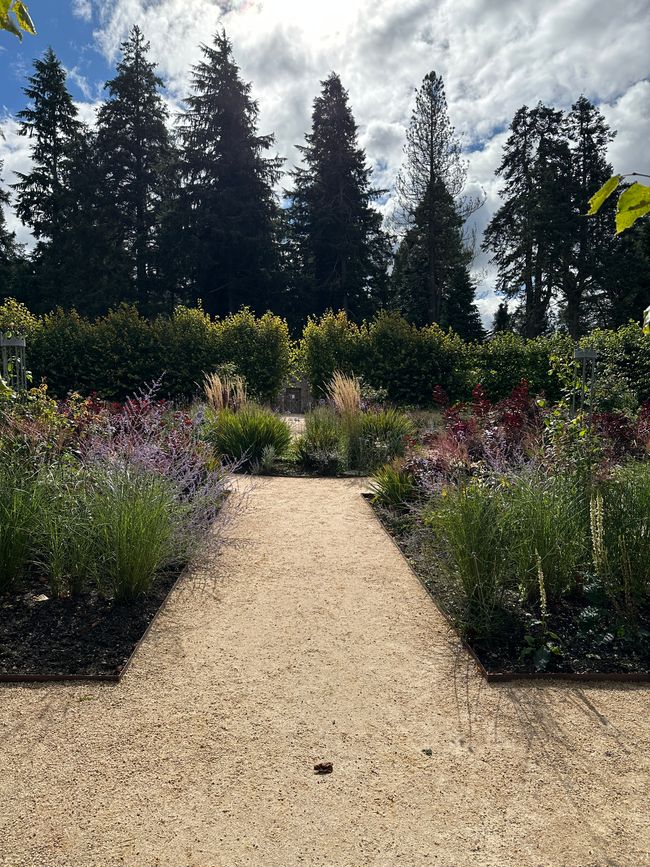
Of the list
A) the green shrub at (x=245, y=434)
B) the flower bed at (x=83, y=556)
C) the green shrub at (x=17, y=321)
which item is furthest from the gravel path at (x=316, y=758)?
the green shrub at (x=17, y=321)

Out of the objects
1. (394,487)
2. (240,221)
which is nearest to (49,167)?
(240,221)

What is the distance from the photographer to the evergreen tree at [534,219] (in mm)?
25312

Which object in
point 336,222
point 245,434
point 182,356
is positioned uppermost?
point 336,222

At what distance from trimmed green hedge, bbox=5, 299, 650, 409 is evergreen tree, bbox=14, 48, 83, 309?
13.6 metres

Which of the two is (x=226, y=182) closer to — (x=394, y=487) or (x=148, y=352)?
(x=148, y=352)

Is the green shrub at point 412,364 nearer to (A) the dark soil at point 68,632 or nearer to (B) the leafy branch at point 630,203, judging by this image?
(A) the dark soil at point 68,632

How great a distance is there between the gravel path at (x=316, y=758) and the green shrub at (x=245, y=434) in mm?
4296

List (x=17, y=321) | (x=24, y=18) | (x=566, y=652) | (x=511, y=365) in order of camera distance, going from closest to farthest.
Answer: (x=24, y=18) < (x=566, y=652) < (x=17, y=321) < (x=511, y=365)

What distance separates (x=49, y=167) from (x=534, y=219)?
22.5 m

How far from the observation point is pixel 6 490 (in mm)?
3070

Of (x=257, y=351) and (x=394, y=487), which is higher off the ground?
(x=257, y=351)

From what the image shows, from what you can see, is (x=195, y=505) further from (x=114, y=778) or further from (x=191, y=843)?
(x=191, y=843)

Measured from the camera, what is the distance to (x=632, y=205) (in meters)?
1.09

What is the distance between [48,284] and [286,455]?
21.1 metres
